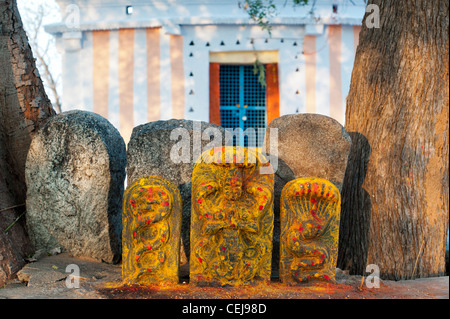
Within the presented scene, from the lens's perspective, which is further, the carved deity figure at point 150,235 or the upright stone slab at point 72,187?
the upright stone slab at point 72,187

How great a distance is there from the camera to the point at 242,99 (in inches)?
328

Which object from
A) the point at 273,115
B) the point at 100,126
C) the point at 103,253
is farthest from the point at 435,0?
the point at 273,115

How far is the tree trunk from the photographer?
3879mm

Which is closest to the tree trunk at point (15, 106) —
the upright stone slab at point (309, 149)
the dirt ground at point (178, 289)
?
the dirt ground at point (178, 289)

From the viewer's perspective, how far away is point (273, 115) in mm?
8312

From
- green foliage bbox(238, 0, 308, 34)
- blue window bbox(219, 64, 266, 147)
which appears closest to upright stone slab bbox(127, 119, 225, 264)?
green foliage bbox(238, 0, 308, 34)

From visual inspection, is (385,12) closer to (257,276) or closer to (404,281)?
(404,281)

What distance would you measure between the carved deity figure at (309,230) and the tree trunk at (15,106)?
206cm

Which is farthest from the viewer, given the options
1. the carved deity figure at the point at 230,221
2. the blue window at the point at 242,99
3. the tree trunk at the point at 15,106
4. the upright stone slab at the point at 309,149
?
the blue window at the point at 242,99

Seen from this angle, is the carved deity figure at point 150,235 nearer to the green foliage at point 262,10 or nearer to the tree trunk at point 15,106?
the tree trunk at point 15,106

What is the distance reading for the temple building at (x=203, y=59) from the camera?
835 centimetres

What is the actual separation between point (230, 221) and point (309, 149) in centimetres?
95

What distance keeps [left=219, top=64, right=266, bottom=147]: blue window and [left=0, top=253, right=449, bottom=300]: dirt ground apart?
5.12 meters

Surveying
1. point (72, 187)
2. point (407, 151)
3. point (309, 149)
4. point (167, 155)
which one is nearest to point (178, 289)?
point (167, 155)
